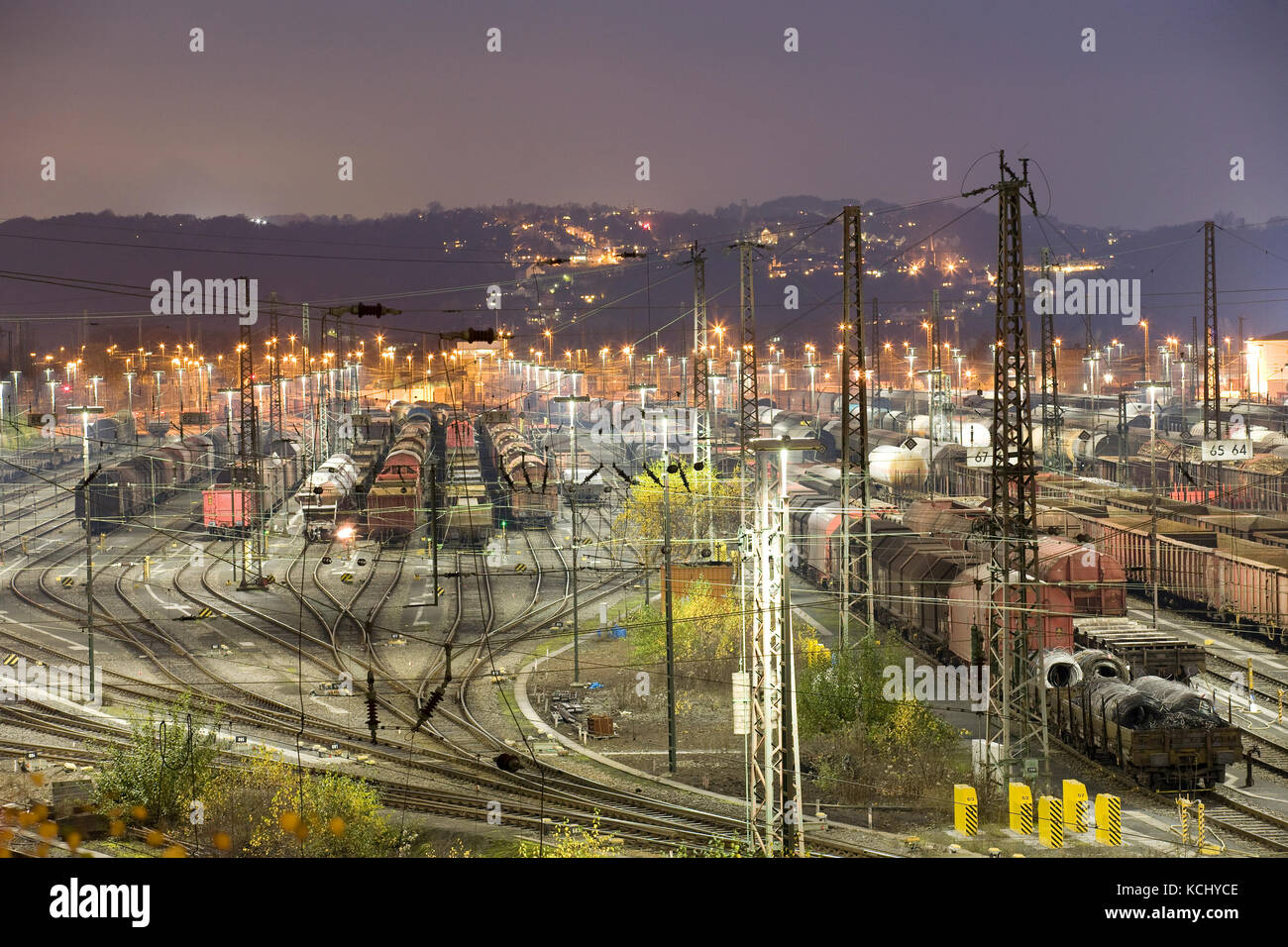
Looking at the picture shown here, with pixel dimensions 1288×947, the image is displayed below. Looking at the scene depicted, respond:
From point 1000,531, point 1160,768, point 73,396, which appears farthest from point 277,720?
point 73,396

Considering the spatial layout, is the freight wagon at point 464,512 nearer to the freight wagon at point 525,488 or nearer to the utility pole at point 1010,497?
the freight wagon at point 525,488

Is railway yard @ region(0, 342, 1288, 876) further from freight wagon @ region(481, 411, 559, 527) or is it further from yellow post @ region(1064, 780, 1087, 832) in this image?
freight wagon @ region(481, 411, 559, 527)

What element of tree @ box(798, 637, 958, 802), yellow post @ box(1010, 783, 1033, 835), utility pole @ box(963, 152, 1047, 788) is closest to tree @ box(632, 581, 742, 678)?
tree @ box(798, 637, 958, 802)

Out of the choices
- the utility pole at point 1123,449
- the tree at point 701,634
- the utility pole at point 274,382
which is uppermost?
the utility pole at point 274,382

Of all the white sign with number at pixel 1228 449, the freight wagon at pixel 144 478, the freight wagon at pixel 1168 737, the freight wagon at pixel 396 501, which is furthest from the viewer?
the freight wagon at pixel 144 478

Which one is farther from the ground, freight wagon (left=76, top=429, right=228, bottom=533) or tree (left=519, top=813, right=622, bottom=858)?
freight wagon (left=76, top=429, right=228, bottom=533)

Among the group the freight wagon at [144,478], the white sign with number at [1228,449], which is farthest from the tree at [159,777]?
the white sign with number at [1228,449]

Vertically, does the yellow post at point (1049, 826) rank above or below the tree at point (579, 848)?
below
